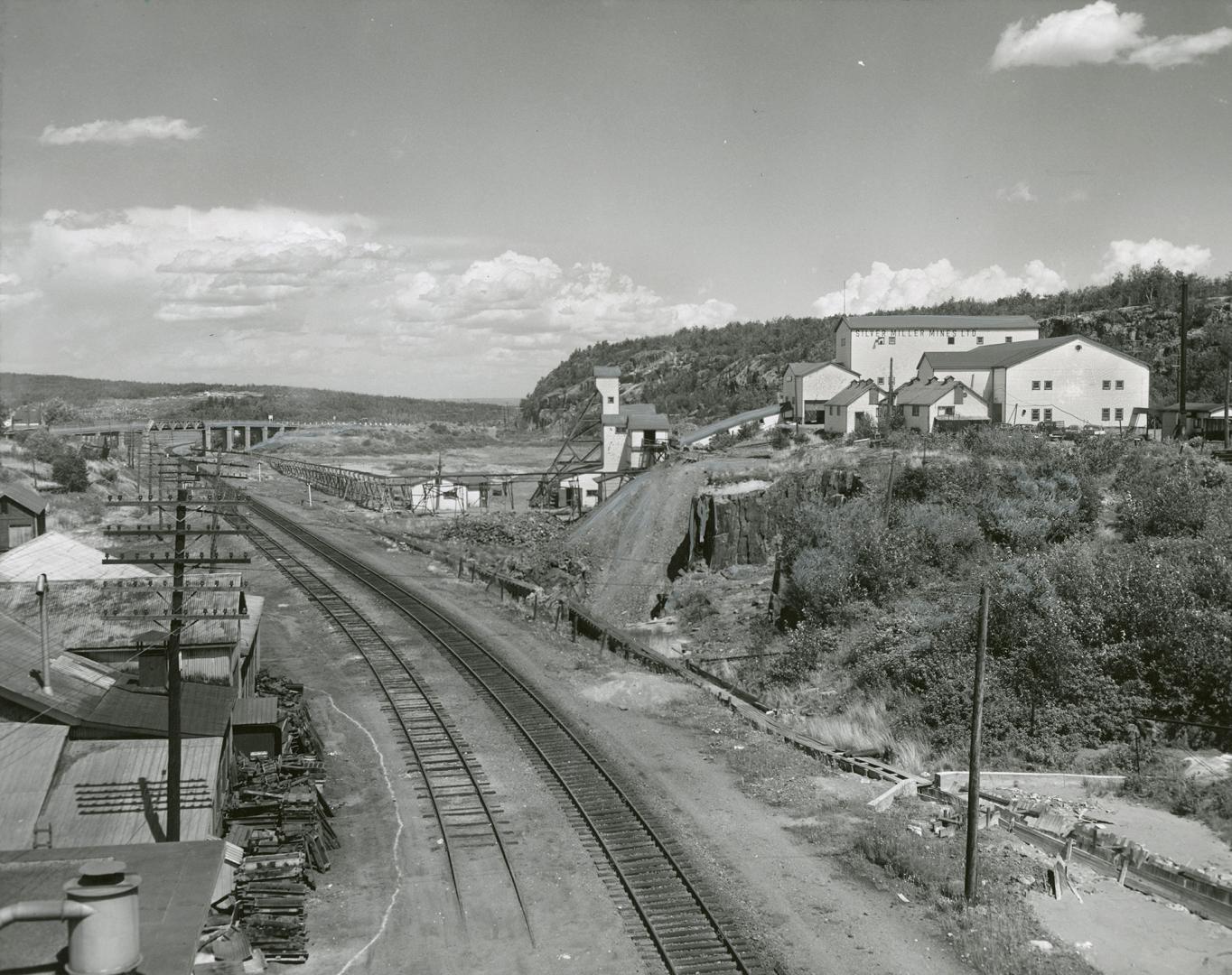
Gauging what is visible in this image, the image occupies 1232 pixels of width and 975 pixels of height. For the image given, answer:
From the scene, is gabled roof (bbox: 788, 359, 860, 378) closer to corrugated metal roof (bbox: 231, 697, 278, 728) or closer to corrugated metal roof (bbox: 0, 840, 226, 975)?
corrugated metal roof (bbox: 231, 697, 278, 728)

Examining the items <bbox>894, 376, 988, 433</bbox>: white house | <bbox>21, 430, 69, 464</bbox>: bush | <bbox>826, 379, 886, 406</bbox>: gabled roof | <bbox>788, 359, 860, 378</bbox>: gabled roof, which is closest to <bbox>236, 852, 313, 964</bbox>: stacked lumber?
<bbox>894, 376, 988, 433</bbox>: white house

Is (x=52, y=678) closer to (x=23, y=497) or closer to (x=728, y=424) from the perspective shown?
(x=23, y=497)

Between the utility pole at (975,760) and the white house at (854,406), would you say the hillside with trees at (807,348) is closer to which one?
the white house at (854,406)

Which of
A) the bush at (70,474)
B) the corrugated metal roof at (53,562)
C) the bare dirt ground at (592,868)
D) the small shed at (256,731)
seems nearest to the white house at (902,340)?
the bare dirt ground at (592,868)

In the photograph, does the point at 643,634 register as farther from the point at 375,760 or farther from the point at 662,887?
the point at 662,887

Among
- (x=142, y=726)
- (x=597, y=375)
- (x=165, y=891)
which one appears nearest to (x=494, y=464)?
(x=597, y=375)

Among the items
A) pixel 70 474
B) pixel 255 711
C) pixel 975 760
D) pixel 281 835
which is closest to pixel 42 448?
pixel 70 474
